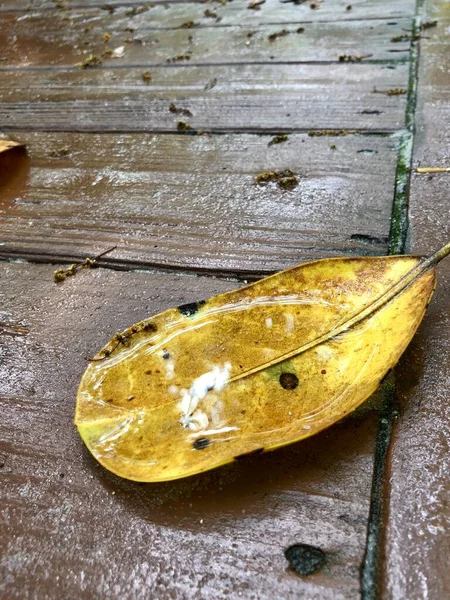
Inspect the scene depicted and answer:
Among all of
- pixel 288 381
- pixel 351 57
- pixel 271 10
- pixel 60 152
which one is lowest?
pixel 288 381

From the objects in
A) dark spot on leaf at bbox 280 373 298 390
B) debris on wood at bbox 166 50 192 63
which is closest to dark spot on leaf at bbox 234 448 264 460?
dark spot on leaf at bbox 280 373 298 390

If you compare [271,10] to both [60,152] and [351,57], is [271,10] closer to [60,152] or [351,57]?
[351,57]

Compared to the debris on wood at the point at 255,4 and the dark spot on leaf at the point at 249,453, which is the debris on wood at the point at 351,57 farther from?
the dark spot on leaf at the point at 249,453

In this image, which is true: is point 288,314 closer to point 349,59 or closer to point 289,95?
point 289,95

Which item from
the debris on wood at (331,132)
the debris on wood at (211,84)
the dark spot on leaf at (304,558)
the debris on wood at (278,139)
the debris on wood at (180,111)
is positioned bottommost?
the dark spot on leaf at (304,558)

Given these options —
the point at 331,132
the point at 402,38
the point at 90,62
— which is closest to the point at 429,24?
the point at 402,38

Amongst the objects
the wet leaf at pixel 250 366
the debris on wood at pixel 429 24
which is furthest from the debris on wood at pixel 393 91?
the wet leaf at pixel 250 366

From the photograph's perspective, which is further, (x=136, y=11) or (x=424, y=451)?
(x=136, y=11)

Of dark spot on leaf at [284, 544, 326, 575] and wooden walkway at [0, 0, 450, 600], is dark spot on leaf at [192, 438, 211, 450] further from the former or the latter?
dark spot on leaf at [284, 544, 326, 575]
